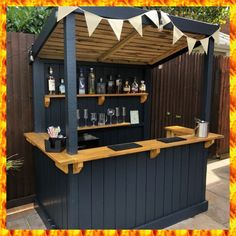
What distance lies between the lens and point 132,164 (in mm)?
2293

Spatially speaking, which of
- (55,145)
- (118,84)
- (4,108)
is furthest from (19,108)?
(118,84)

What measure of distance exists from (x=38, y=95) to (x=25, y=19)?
1.56 m

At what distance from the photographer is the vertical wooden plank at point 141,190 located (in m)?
2.34

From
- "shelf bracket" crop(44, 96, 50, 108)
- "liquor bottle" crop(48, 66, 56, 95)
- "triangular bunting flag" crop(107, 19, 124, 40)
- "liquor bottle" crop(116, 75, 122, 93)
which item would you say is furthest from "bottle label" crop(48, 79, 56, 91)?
"triangular bunting flag" crop(107, 19, 124, 40)

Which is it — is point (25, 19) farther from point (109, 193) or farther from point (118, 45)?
point (109, 193)

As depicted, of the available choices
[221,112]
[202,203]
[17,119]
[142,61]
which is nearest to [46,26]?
[17,119]

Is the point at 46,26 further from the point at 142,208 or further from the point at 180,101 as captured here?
the point at 180,101

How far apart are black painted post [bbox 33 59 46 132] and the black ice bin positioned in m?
0.90

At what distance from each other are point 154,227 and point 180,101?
2.56 meters

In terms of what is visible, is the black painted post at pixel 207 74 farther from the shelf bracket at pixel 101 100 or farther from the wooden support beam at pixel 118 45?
the shelf bracket at pixel 101 100

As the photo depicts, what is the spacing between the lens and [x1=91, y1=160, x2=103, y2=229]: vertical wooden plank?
2088 mm

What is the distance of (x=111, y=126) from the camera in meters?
3.41

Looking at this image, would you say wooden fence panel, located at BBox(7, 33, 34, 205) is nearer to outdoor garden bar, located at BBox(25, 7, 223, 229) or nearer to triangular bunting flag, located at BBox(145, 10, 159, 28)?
outdoor garden bar, located at BBox(25, 7, 223, 229)

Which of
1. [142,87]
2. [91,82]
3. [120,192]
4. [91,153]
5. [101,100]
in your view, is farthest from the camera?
[142,87]
